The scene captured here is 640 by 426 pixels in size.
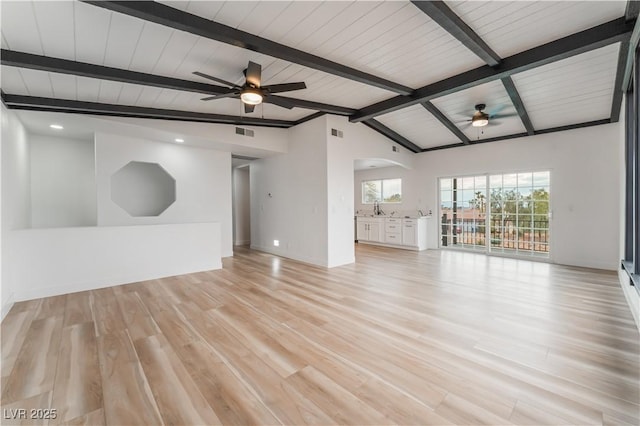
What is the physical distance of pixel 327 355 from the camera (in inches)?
92.3

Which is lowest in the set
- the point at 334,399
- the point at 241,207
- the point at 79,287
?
the point at 334,399

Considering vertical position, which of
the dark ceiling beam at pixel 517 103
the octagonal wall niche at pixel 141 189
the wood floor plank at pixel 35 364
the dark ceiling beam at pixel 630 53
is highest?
the dark ceiling beam at pixel 517 103

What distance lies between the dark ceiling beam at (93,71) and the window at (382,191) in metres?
6.40

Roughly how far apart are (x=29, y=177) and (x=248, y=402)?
22.1 feet

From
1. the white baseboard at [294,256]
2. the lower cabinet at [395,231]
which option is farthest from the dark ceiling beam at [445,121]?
the white baseboard at [294,256]

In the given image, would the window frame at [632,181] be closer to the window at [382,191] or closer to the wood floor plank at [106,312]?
the window at [382,191]

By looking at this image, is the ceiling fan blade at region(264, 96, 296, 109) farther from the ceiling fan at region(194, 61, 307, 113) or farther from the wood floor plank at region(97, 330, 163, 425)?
the wood floor plank at region(97, 330, 163, 425)

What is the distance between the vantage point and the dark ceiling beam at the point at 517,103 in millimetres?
4277

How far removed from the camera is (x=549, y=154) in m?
5.94

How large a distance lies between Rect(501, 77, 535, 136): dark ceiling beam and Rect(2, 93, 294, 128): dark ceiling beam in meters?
4.40

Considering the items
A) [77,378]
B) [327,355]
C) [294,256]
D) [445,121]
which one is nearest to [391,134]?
[445,121]

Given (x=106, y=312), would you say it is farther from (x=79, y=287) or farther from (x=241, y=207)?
(x=241, y=207)

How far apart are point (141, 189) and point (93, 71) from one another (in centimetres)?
447

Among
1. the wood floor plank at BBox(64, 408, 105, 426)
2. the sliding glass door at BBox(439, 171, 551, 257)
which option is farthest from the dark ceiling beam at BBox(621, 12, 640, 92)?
the wood floor plank at BBox(64, 408, 105, 426)
